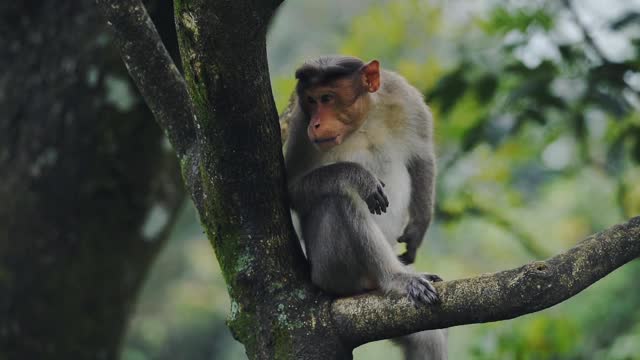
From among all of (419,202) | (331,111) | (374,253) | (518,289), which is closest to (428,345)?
(374,253)

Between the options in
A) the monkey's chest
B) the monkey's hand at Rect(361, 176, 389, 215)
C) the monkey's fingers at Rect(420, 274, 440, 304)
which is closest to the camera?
the monkey's fingers at Rect(420, 274, 440, 304)

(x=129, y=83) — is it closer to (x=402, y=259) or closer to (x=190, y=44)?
(x=402, y=259)

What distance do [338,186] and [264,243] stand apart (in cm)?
85

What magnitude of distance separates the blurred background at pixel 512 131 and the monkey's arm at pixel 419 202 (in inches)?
14.3

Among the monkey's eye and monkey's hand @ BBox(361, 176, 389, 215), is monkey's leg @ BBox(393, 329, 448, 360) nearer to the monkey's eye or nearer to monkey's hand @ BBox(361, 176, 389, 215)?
monkey's hand @ BBox(361, 176, 389, 215)

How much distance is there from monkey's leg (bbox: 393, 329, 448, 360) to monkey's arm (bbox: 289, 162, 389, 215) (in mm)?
751

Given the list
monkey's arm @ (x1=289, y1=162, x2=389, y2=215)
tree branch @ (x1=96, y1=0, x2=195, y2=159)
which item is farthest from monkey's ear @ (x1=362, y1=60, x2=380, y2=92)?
tree branch @ (x1=96, y1=0, x2=195, y2=159)

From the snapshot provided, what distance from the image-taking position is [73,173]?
6.34 metres

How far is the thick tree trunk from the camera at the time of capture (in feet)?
20.5

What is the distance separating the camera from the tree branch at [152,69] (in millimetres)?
4082

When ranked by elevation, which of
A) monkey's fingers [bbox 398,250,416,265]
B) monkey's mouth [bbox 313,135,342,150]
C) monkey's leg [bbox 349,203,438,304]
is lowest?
monkey's leg [bbox 349,203,438,304]

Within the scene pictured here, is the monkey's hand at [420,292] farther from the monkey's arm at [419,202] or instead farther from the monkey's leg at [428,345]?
the monkey's arm at [419,202]

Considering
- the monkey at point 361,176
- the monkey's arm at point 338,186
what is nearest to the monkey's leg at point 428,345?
the monkey at point 361,176

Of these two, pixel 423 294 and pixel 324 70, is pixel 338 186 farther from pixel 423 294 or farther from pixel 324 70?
pixel 423 294
